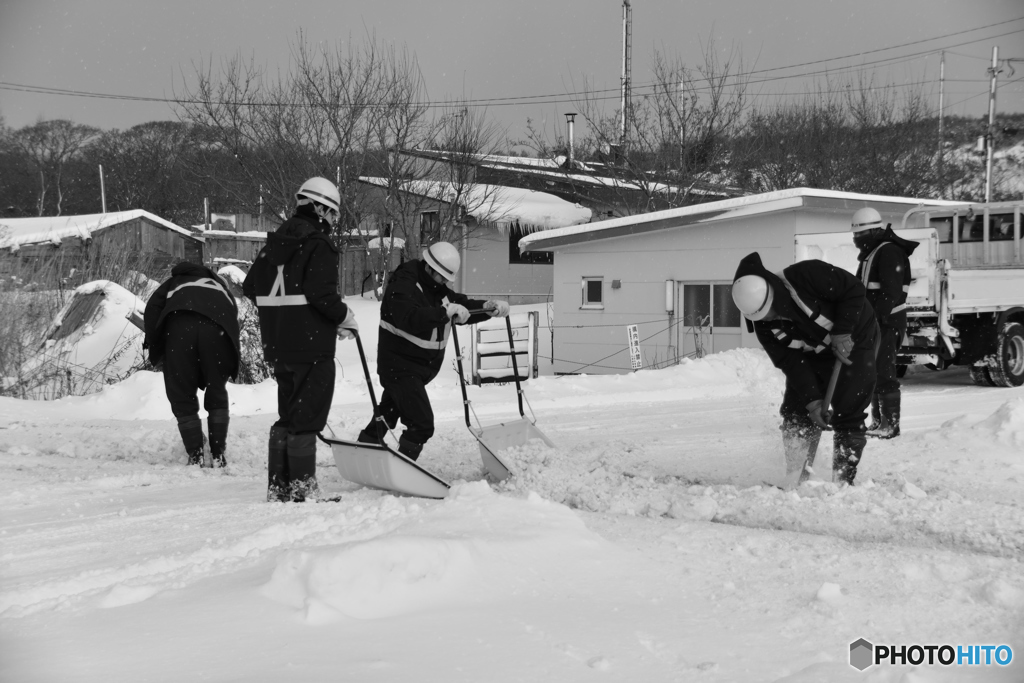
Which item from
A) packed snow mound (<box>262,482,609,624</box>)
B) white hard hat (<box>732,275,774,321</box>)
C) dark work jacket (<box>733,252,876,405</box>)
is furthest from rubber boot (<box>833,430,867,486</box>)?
packed snow mound (<box>262,482,609,624</box>)

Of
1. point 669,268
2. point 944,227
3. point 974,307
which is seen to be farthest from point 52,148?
point 974,307

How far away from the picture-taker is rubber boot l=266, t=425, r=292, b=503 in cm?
495

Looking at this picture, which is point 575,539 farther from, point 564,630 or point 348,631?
→ point 348,631

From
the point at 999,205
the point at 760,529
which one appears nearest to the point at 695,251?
the point at 999,205

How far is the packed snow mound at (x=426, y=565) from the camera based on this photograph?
3191 millimetres

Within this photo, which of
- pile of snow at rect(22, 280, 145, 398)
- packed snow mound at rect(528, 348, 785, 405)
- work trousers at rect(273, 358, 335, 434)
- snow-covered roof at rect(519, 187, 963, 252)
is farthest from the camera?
snow-covered roof at rect(519, 187, 963, 252)

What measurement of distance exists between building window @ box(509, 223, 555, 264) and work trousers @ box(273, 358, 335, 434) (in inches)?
924

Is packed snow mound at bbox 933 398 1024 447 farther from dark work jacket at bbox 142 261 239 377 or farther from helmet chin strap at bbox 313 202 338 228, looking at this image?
dark work jacket at bbox 142 261 239 377

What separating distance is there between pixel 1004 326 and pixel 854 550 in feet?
31.6

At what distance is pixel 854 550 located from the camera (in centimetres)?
398

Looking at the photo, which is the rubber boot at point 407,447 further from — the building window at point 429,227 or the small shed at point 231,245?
the small shed at point 231,245

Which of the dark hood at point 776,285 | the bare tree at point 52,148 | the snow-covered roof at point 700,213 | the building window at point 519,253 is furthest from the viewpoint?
the bare tree at point 52,148

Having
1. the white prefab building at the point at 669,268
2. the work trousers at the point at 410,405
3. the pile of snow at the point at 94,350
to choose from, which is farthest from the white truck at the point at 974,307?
the pile of snow at the point at 94,350

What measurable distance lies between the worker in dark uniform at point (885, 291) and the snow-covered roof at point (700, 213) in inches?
321
